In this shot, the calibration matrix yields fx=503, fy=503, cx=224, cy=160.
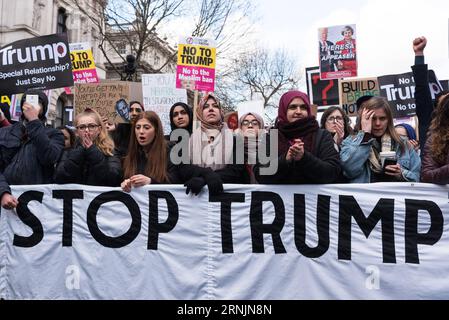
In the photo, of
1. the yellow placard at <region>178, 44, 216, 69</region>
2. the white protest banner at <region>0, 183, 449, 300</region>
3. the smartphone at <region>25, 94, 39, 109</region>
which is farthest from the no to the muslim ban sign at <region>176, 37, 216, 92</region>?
the white protest banner at <region>0, 183, 449, 300</region>

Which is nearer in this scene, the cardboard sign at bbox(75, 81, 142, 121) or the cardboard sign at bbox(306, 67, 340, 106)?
the cardboard sign at bbox(75, 81, 142, 121)

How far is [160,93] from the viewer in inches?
294

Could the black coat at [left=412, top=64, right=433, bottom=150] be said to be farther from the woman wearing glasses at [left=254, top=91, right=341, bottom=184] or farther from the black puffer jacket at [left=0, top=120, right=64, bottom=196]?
the black puffer jacket at [left=0, top=120, right=64, bottom=196]

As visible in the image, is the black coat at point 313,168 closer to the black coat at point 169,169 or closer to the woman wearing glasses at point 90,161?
the black coat at point 169,169

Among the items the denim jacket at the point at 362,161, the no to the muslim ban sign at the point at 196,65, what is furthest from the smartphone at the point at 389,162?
the no to the muslim ban sign at the point at 196,65

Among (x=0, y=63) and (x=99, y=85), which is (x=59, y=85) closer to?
(x=0, y=63)

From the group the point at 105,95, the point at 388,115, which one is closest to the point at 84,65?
the point at 105,95

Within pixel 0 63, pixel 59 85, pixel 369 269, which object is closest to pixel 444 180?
pixel 369 269

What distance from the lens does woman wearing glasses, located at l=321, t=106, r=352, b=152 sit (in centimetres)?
473

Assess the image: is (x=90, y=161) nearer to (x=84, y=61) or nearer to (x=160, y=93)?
(x=160, y=93)

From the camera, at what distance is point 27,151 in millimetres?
4051

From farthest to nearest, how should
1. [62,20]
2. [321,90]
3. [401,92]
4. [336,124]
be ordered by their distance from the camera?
1. [62,20]
2. [321,90]
3. [401,92]
4. [336,124]

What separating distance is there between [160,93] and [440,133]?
15.3ft
